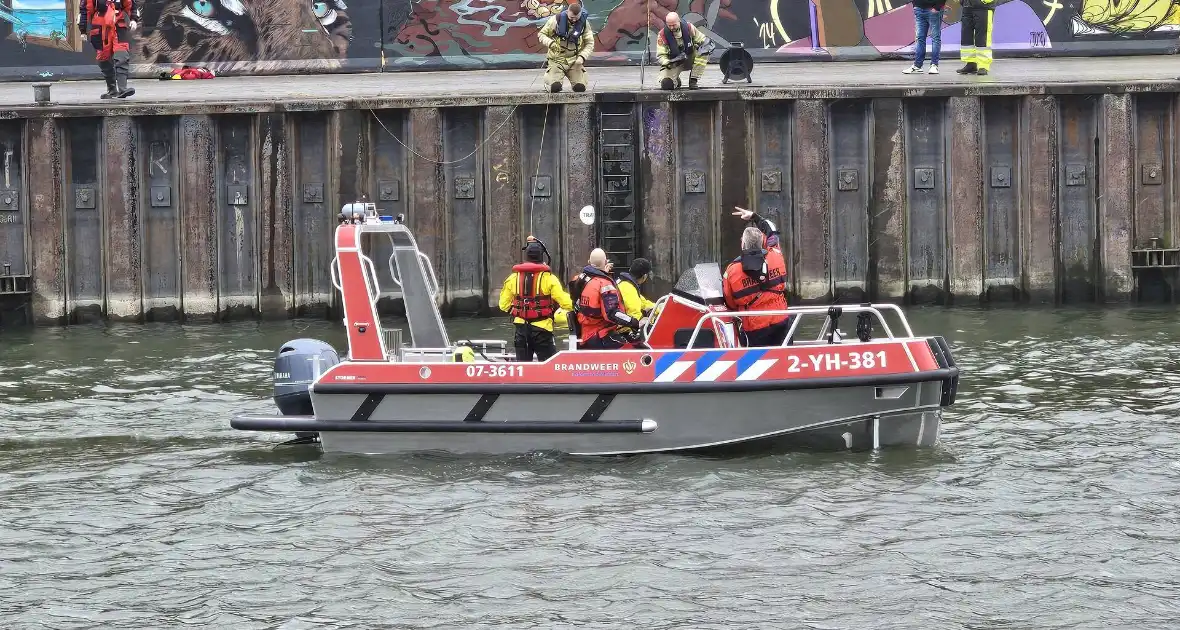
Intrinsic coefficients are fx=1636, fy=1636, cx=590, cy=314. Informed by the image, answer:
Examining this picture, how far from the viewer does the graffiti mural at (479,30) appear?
23.3 m

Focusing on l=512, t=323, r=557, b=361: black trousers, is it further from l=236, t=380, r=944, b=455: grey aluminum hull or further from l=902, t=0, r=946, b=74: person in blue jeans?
l=902, t=0, r=946, b=74: person in blue jeans

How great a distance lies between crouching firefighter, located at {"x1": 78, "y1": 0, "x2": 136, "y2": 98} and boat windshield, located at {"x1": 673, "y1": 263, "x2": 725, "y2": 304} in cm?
981

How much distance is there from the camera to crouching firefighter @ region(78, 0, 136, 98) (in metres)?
19.5

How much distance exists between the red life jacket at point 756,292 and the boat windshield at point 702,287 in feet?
0.78

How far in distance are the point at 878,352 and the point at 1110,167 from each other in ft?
25.5

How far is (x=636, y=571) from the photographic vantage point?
30.8 ft

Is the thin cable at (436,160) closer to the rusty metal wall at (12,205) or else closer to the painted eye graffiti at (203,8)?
the rusty metal wall at (12,205)

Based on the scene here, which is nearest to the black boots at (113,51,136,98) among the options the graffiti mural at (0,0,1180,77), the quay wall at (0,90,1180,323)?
the quay wall at (0,90,1180,323)

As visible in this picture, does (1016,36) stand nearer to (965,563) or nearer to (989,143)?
(989,143)

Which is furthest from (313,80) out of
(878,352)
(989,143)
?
(878,352)

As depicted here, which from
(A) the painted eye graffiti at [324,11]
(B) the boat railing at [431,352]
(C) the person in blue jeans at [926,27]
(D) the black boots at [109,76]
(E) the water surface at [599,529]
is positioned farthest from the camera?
(A) the painted eye graffiti at [324,11]

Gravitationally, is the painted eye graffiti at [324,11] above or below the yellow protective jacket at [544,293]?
above

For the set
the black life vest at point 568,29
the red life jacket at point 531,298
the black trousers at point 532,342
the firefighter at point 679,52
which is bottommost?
the black trousers at point 532,342

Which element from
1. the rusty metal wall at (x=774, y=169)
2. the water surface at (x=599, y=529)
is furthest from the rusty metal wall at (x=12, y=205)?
the rusty metal wall at (x=774, y=169)
